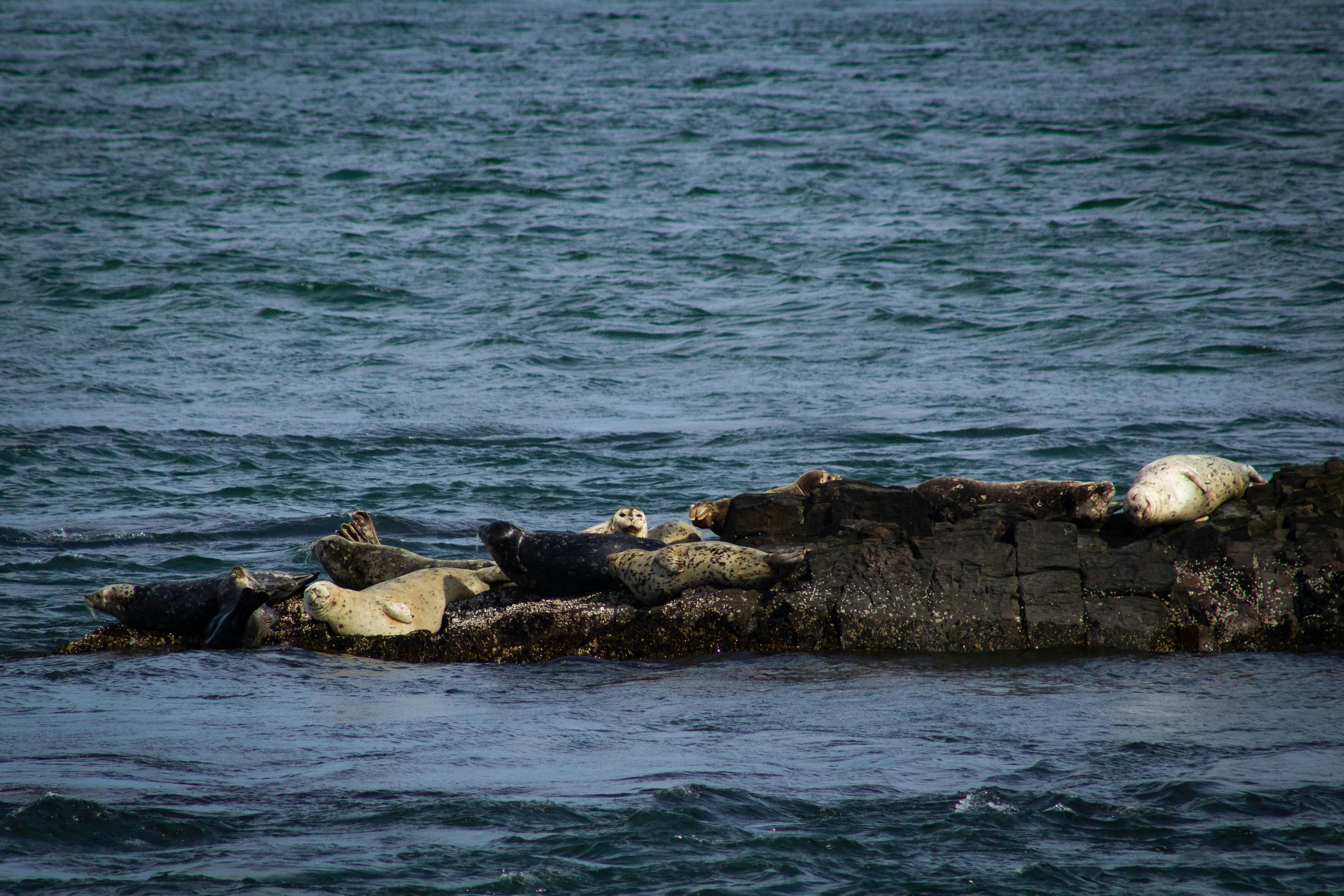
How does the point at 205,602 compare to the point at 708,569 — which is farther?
the point at 205,602

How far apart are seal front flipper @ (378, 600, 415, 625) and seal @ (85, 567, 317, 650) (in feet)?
1.91

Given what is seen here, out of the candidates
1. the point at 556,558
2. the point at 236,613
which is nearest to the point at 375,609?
the point at 236,613

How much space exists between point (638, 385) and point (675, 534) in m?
7.48

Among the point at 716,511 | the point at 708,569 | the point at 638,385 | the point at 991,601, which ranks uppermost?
the point at 638,385

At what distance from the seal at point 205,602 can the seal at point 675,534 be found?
5.94ft

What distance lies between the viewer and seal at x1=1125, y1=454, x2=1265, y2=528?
253 inches

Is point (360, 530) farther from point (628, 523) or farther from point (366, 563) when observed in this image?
point (628, 523)

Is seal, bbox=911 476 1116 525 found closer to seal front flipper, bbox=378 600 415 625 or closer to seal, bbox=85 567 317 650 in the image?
seal front flipper, bbox=378 600 415 625

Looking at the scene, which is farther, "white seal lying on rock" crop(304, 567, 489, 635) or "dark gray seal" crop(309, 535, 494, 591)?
"dark gray seal" crop(309, 535, 494, 591)

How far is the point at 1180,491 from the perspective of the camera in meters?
6.44

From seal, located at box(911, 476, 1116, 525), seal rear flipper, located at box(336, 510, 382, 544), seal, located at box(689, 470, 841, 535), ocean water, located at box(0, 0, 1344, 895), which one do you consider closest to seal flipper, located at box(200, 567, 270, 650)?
ocean water, located at box(0, 0, 1344, 895)

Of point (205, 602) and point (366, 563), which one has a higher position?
point (366, 563)

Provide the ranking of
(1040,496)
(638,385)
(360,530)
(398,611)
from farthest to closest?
(638,385) → (360,530) → (1040,496) → (398,611)

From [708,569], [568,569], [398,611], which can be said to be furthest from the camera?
[568,569]
